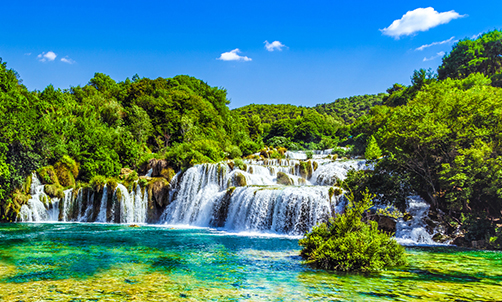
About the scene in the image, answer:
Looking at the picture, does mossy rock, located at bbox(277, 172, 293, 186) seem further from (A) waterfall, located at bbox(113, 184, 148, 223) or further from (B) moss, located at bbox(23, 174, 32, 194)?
(B) moss, located at bbox(23, 174, 32, 194)

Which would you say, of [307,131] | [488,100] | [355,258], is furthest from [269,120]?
[355,258]

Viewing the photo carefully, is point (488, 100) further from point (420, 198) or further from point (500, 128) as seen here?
point (420, 198)

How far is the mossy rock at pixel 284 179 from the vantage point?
2831 cm

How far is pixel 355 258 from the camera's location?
931 cm

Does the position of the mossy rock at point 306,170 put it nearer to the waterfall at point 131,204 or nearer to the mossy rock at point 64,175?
the waterfall at point 131,204

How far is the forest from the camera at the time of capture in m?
15.4

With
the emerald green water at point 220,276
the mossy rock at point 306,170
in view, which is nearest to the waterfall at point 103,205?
the emerald green water at point 220,276

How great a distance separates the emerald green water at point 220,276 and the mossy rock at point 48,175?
16459 mm

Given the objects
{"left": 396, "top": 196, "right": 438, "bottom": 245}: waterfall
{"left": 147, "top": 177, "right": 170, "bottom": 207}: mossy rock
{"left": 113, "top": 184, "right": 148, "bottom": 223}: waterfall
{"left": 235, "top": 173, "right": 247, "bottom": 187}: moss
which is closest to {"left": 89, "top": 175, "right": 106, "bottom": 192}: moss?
{"left": 113, "top": 184, "right": 148, "bottom": 223}: waterfall

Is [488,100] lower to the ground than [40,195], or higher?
higher

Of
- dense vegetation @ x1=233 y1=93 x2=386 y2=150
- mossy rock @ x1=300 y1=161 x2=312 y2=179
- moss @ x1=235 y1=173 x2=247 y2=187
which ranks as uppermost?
dense vegetation @ x1=233 y1=93 x2=386 y2=150

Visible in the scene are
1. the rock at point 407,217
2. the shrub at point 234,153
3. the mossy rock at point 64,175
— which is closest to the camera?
the rock at point 407,217

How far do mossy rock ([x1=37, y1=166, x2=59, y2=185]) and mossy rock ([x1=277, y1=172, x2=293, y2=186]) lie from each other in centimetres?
2114

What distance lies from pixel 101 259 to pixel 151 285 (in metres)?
4.50
